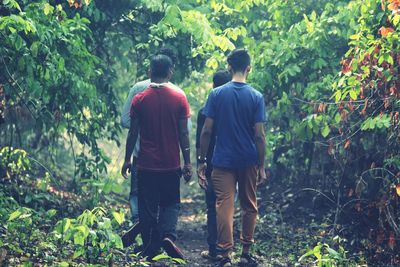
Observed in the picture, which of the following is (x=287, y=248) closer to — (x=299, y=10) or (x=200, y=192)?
(x=299, y=10)

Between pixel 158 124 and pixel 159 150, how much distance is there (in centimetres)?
27

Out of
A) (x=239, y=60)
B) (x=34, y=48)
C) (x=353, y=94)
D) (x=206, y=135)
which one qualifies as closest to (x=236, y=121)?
(x=206, y=135)

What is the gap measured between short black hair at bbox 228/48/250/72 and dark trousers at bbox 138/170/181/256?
124 cm

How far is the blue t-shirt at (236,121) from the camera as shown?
23.3 feet

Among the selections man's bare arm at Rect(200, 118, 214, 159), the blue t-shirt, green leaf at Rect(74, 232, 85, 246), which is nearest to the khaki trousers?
the blue t-shirt

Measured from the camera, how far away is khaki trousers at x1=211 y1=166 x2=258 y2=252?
7.20 meters

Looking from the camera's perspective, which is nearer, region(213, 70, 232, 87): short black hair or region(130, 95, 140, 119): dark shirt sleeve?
region(130, 95, 140, 119): dark shirt sleeve

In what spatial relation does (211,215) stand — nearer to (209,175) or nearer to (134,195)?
(209,175)

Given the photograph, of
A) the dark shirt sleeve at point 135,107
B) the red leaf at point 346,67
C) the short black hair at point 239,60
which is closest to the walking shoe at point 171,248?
the dark shirt sleeve at point 135,107

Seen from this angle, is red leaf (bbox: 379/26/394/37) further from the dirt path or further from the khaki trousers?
the dirt path

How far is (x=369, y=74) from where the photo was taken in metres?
7.79

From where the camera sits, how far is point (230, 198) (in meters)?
7.22

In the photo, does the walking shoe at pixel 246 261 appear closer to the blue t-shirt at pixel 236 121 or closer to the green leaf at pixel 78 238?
the blue t-shirt at pixel 236 121

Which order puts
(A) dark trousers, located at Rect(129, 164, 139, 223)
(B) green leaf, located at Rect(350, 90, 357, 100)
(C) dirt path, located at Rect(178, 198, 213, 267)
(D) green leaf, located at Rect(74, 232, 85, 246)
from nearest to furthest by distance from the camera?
(D) green leaf, located at Rect(74, 232, 85, 246) → (B) green leaf, located at Rect(350, 90, 357, 100) → (A) dark trousers, located at Rect(129, 164, 139, 223) → (C) dirt path, located at Rect(178, 198, 213, 267)
